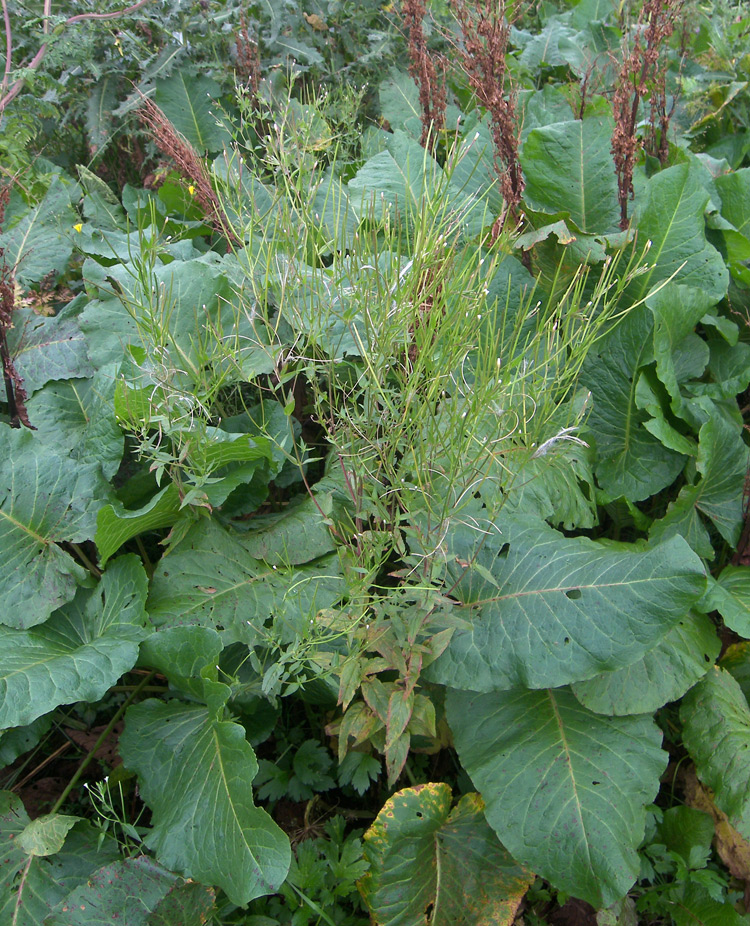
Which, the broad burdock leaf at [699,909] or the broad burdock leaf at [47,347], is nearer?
the broad burdock leaf at [699,909]

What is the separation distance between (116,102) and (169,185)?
1.97 ft

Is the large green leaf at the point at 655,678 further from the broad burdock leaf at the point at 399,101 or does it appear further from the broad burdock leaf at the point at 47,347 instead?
the broad burdock leaf at the point at 399,101

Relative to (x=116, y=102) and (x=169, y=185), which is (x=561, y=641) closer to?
(x=169, y=185)

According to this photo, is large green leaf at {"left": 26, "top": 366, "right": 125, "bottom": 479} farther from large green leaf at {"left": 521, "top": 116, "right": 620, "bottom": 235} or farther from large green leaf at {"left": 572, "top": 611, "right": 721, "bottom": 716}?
large green leaf at {"left": 521, "top": 116, "right": 620, "bottom": 235}

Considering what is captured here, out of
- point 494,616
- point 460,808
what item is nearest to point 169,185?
point 494,616

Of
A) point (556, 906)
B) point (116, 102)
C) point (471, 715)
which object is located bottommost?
point (556, 906)

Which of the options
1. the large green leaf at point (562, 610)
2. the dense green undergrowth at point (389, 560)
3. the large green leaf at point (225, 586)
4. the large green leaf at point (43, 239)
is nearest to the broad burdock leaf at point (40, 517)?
the dense green undergrowth at point (389, 560)

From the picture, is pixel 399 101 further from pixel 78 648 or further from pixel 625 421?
pixel 78 648

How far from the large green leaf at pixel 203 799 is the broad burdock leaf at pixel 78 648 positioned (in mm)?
185

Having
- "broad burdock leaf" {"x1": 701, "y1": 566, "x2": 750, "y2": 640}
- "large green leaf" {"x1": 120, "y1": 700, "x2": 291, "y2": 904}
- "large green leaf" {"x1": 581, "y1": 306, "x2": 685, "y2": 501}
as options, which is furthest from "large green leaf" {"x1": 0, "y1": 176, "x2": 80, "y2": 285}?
"broad burdock leaf" {"x1": 701, "y1": 566, "x2": 750, "y2": 640}

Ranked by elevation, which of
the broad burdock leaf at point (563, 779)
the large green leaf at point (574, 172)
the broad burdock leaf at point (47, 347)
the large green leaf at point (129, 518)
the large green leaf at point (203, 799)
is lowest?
the broad burdock leaf at point (563, 779)

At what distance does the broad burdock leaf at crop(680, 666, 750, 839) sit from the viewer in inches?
61.1

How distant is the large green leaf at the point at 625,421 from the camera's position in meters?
1.99

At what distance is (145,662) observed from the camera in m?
1.61
